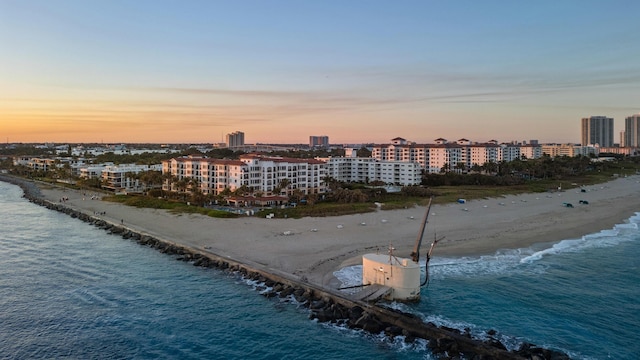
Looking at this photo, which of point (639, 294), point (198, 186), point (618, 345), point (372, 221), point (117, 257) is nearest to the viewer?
point (618, 345)

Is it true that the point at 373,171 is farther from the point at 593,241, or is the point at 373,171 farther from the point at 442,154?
the point at 593,241

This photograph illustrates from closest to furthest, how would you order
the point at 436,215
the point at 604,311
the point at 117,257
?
the point at 604,311 → the point at 117,257 → the point at 436,215

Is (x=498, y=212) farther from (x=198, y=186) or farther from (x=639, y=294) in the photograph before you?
(x=198, y=186)

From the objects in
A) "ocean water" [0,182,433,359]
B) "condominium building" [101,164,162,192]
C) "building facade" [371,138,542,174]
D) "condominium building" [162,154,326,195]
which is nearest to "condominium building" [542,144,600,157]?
"building facade" [371,138,542,174]

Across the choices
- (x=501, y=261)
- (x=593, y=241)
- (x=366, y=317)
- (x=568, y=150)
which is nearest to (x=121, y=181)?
(x=501, y=261)

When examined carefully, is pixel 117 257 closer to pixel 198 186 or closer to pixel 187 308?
pixel 187 308

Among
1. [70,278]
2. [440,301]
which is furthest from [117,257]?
[440,301]

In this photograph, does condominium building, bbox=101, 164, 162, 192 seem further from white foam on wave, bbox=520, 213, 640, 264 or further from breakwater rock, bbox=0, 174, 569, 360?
white foam on wave, bbox=520, 213, 640, 264

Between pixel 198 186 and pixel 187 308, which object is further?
pixel 198 186
